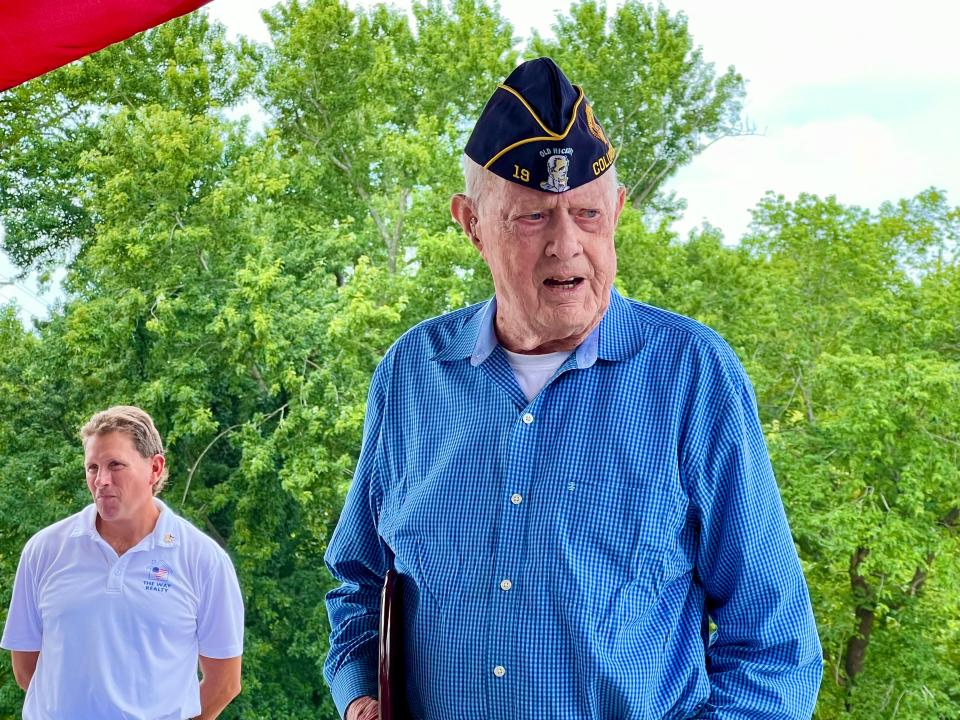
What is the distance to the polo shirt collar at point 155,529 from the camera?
2320mm

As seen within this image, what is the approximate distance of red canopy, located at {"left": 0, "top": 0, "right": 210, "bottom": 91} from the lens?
1.18 metres

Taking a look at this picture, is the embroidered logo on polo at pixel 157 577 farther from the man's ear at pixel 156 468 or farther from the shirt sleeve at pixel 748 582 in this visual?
the shirt sleeve at pixel 748 582

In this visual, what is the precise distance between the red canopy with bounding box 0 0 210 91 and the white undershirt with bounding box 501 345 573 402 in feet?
1.65

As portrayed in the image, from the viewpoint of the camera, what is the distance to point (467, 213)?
128 cm

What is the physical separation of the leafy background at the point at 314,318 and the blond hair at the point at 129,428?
7.12 m

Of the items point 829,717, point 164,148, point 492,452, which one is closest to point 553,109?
point 492,452

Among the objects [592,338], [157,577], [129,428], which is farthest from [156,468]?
[592,338]

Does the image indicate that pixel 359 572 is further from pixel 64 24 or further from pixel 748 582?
pixel 64 24

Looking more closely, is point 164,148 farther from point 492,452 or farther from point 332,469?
point 492,452

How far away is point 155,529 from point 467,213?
1.34 m

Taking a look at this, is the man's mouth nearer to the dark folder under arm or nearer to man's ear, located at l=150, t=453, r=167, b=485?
the dark folder under arm

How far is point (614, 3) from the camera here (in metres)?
14.1

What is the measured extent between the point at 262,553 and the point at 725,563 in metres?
9.34

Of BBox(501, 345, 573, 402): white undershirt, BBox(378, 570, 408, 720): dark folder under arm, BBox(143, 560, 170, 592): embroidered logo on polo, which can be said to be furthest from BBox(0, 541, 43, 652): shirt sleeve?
BBox(501, 345, 573, 402): white undershirt
